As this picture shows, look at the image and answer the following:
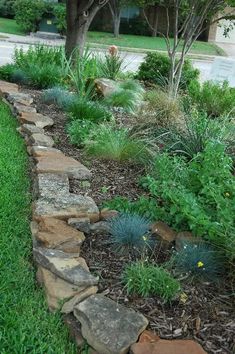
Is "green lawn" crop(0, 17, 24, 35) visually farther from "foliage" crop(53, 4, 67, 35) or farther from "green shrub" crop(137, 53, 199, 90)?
"green shrub" crop(137, 53, 199, 90)

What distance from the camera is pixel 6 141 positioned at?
5.21m

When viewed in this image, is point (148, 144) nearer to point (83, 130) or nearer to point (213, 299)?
point (83, 130)

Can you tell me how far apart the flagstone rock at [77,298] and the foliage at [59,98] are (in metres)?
4.12

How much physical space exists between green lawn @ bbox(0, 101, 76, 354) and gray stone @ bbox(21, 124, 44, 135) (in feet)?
3.66

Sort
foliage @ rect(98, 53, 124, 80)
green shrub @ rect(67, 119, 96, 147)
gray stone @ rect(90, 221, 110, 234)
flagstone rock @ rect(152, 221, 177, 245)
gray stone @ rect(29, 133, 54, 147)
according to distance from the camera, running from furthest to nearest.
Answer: foliage @ rect(98, 53, 124, 80) → green shrub @ rect(67, 119, 96, 147) → gray stone @ rect(29, 133, 54, 147) → gray stone @ rect(90, 221, 110, 234) → flagstone rock @ rect(152, 221, 177, 245)

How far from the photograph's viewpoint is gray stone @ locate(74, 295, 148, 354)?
7.41 feet

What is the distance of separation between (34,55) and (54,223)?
624cm

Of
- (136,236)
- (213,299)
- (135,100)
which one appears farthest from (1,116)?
(213,299)

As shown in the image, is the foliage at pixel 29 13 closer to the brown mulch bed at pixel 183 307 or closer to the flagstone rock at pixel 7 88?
the flagstone rock at pixel 7 88

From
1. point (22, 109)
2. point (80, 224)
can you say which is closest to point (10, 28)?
point (22, 109)

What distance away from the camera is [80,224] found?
3.27m

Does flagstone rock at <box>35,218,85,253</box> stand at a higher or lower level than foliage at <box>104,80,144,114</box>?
lower

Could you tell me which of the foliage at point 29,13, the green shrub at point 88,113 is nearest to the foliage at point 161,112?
the green shrub at point 88,113

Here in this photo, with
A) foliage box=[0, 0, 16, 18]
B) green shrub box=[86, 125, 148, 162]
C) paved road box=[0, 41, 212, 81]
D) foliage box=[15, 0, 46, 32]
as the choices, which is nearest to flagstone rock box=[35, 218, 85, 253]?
green shrub box=[86, 125, 148, 162]
